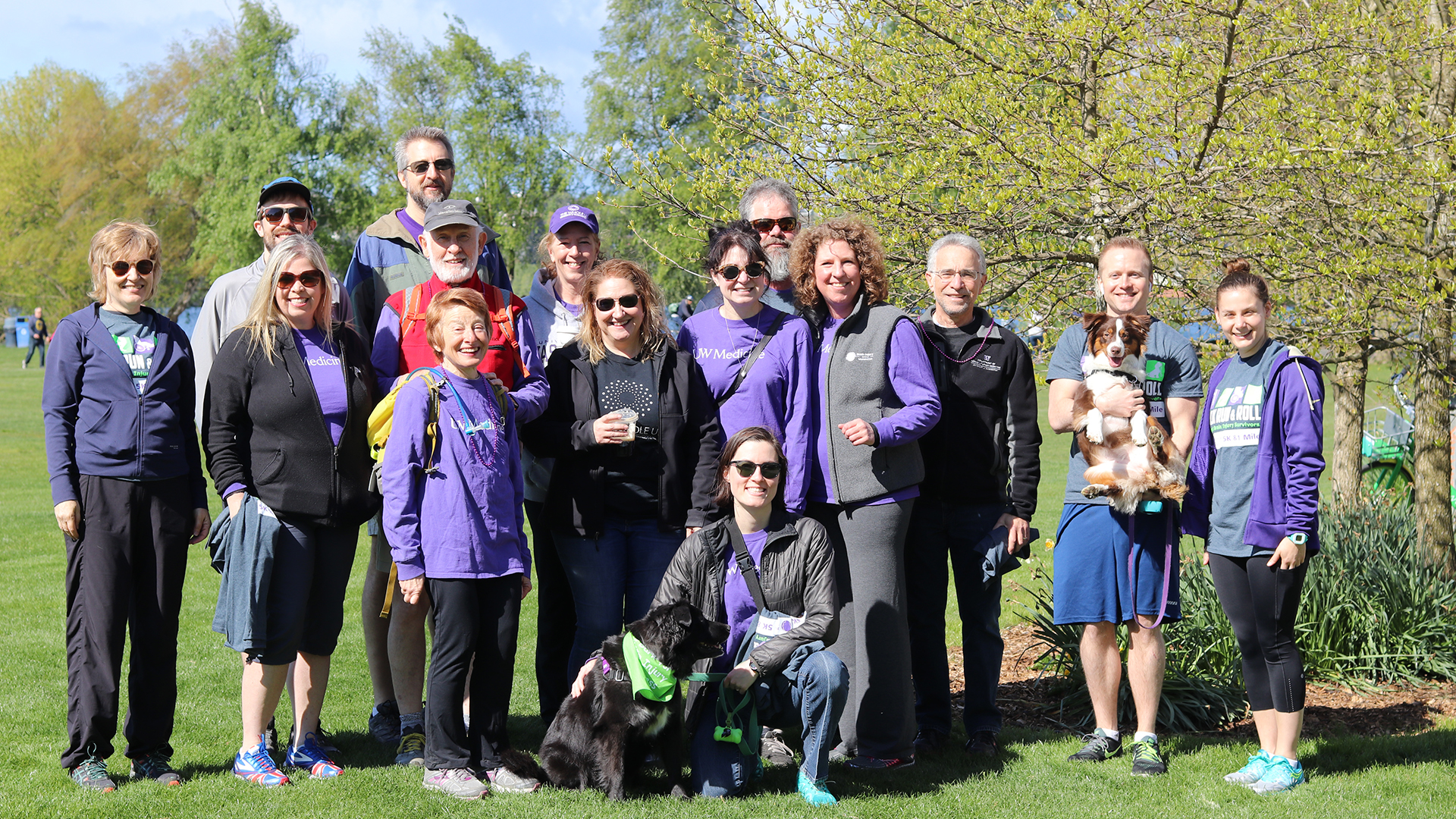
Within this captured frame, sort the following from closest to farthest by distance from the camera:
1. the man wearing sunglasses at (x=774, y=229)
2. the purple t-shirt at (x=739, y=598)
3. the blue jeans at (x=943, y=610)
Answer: the purple t-shirt at (x=739, y=598), the blue jeans at (x=943, y=610), the man wearing sunglasses at (x=774, y=229)

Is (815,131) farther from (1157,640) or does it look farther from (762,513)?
(1157,640)

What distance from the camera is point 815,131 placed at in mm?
6602

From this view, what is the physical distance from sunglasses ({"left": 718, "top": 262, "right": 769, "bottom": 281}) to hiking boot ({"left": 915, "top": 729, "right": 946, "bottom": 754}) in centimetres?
221

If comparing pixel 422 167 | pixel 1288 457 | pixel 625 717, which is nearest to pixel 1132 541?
pixel 1288 457

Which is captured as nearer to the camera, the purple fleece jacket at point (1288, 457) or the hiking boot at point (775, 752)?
the purple fleece jacket at point (1288, 457)

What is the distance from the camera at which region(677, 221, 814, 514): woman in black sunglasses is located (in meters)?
4.68

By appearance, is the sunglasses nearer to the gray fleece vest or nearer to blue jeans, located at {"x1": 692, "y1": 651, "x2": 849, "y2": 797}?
the gray fleece vest

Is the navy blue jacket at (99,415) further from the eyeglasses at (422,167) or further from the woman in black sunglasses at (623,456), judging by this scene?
the eyeglasses at (422,167)

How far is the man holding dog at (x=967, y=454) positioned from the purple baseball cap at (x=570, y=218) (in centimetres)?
164

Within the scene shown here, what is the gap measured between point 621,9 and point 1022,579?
Answer: 3183 cm

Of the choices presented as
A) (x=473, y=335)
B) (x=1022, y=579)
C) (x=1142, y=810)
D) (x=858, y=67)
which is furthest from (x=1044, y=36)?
(x=1022, y=579)

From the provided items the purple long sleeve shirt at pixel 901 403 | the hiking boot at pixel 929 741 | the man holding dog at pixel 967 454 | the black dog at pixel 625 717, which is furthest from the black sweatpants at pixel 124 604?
the hiking boot at pixel 929 741

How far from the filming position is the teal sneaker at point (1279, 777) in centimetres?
444

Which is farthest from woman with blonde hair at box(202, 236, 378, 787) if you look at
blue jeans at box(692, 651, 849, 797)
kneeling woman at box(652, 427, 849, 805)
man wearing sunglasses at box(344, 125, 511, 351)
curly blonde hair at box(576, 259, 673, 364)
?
blue jeans at box(692, 651, 849, 797)
